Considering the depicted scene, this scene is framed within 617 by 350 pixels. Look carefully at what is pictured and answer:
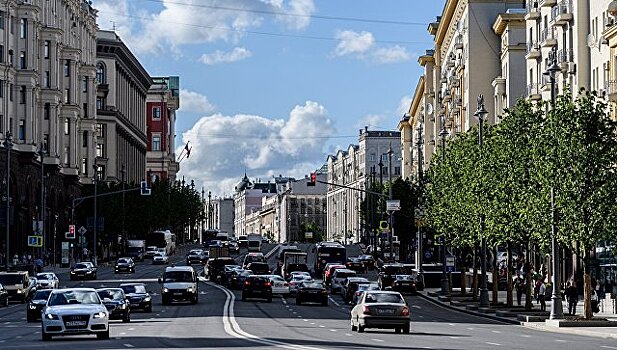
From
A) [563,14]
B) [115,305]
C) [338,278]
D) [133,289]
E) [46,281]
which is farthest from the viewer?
[338,278]

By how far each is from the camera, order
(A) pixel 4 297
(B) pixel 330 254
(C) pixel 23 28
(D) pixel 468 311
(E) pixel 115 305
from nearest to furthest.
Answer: (E) pixel 115 305, (D) pixel 468 311, (A) pixel 4 297, (B) pixel 330 254, (C) pixel 23 28

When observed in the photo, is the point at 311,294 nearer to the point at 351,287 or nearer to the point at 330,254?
the point at 351,287

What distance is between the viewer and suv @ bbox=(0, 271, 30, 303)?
7244cm

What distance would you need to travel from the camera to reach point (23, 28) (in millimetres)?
117625

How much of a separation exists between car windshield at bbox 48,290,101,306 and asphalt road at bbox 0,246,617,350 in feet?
3.48

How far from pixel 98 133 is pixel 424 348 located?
144101mm

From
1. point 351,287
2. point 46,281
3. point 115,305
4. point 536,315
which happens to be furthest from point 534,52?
point 115,305

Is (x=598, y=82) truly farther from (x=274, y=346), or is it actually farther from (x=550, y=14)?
(x=274, y=346)

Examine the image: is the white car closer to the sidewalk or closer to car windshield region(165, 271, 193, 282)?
the sidewalk

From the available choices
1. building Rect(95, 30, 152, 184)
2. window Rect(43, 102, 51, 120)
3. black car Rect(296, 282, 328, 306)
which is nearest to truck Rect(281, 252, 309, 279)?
window Rect(43, 102, 51, 120)

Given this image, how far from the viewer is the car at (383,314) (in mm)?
42438

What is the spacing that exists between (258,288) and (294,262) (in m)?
38.7

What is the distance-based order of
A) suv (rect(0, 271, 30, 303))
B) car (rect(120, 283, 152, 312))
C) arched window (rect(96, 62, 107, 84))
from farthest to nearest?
arched window (rect(96, 62, 107, 84)) < suv (rect(0, 271, 30, 303)) < car (rect(120, 283, 152, 312))

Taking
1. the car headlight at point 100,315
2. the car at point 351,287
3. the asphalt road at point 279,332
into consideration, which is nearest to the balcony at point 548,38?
the car at point 351,287
